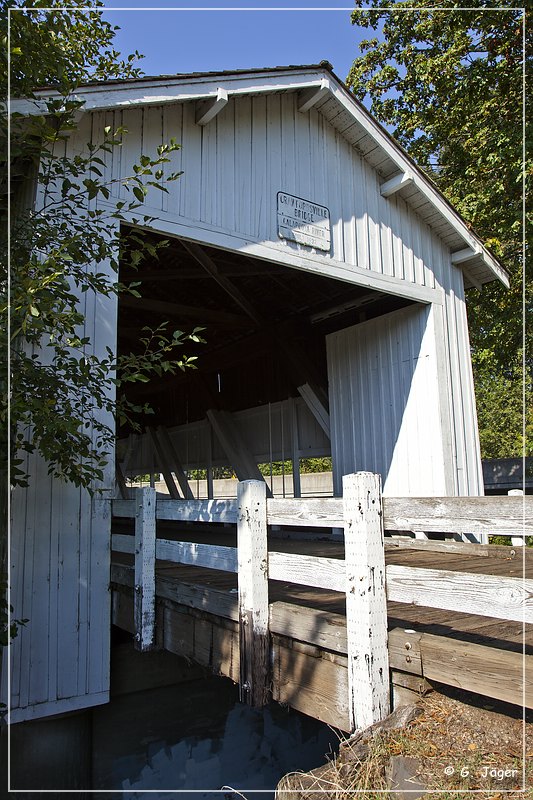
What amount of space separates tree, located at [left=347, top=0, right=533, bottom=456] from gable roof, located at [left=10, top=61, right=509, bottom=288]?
295 cm

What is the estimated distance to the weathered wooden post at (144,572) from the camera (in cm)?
491

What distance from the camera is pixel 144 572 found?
4961 mm

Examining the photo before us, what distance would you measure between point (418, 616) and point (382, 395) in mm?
5456

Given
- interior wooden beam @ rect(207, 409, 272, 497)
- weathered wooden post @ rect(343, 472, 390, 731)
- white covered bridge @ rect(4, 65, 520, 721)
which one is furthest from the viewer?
interior wooden beam @ rect(207, 409, 272, 497)

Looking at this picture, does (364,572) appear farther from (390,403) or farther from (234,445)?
(234,445)

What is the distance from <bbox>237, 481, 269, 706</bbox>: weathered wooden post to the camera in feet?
12.3

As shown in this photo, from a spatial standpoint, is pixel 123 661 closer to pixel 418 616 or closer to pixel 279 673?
pixel 279 673

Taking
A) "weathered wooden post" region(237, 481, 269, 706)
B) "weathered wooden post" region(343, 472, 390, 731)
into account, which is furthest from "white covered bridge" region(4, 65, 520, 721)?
"weathered wooden post" region(343, 472, 390, 731)

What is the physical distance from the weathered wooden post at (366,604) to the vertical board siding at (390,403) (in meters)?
5.30

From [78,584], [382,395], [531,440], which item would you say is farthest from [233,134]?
[531,440]

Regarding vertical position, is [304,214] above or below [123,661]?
above

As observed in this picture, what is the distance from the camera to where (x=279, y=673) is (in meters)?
3.67

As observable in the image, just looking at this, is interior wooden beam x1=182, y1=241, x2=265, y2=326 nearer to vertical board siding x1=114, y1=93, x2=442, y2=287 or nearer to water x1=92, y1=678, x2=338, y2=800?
vertical board siding x1=114, y1=93, x2=442, y2=287

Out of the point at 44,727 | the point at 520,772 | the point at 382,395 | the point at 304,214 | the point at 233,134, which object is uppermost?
the point at 233,134
